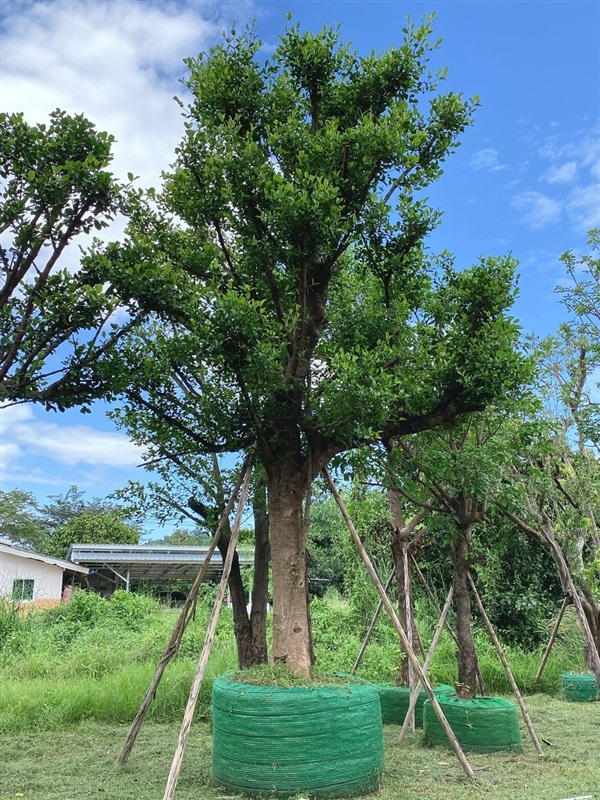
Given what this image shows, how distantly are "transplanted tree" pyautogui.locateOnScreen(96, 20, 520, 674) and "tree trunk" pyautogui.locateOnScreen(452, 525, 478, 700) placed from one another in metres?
1.87

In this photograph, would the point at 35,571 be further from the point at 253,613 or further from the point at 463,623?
the point at 463,623

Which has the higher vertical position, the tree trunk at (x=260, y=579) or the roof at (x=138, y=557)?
the roof at (x=138, y=557)

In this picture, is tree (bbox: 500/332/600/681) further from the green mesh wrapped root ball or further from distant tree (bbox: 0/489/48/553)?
distant tree (bbox: 0/489/48/553)

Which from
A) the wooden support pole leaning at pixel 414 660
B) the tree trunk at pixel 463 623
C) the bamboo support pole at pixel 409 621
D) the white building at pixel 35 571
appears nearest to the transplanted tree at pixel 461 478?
the tree trunk at pixel 463 623

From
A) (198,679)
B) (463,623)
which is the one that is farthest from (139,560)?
(198,679)

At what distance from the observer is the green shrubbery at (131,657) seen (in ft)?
26.6

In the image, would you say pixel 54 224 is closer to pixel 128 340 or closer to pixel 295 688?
pixel 128 340

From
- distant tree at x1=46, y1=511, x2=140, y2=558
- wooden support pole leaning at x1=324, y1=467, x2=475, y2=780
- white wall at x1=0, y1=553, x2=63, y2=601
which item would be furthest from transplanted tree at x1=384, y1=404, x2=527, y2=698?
distant tree at x1=46, y1=511, x2=140, y2=558

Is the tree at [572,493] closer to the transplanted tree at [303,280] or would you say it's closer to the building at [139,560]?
the transplanted tree at [303,280]

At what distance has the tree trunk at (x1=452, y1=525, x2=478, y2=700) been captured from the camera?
6883 mm

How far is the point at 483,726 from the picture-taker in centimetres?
635

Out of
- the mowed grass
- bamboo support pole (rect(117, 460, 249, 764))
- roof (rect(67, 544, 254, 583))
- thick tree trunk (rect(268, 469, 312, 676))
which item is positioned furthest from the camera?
roof (rect(67, 544, 254, 583))

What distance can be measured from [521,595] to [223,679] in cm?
967

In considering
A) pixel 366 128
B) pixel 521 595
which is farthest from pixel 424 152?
pixel 521 595
